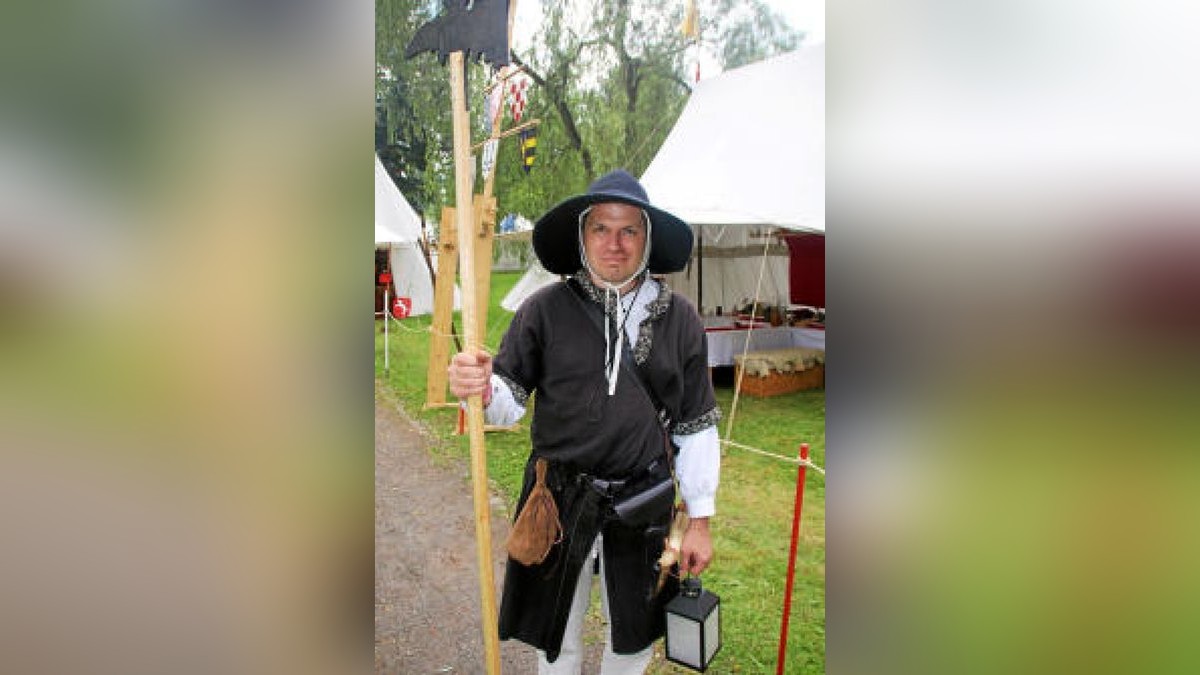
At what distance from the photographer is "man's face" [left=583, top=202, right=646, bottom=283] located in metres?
2.06

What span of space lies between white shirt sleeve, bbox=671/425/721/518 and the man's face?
58 cm

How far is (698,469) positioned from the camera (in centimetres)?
215

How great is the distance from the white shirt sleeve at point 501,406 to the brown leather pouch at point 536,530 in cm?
23

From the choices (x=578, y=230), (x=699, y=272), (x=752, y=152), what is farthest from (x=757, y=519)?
(x=699, y=272)

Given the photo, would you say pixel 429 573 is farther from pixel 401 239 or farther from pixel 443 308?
pixel 401 239

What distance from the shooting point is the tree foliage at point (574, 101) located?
40.8 feet

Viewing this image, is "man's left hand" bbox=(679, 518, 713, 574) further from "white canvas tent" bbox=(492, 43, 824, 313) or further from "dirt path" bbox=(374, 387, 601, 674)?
"white canvas tent" bbox=(492, 43, 824, 313)

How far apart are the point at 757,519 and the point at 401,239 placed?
9613 millimetres
